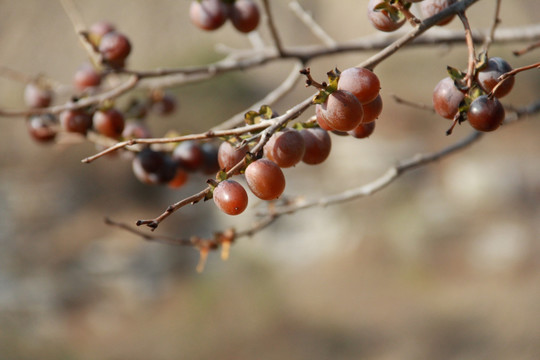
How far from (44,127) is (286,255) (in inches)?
98.8

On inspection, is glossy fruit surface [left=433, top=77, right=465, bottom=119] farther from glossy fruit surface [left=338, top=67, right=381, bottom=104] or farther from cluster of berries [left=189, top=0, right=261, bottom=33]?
cluster of berries [left=189, top=0, right=261, bottom=33]

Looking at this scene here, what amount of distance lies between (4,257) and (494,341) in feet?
8.53

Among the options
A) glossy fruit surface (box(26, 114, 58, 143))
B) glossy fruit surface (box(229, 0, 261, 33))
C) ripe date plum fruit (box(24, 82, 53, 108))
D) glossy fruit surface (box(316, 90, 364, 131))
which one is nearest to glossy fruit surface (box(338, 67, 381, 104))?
glossy fruit surface (box(316, 90, 364, 131))

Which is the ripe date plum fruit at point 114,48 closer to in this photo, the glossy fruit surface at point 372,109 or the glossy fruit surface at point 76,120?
the glossy fruit surface at point 76,120

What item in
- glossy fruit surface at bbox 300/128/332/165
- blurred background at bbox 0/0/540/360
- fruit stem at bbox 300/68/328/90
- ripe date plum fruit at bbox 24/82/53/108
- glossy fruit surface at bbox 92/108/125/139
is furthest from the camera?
blurred background at bbox 0/0/540/360

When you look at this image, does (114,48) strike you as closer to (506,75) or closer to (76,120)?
(76,120)

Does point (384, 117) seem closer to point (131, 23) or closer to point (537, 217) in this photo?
point (537, 217)

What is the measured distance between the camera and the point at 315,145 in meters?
0.53

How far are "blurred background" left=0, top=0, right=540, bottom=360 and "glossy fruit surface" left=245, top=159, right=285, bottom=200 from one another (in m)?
2.56

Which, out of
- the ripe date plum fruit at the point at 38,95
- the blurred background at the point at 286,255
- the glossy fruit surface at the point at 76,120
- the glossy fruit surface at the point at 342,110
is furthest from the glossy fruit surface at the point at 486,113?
the blurred background at the point at 286,255

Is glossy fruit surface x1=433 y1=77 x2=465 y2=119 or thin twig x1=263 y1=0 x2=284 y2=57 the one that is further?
thin twig x1=263 y1=0 x2=284 y2=57

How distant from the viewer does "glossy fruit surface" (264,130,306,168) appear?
0.48 m

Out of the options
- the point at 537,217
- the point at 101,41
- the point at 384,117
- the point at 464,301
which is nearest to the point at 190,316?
the point at 464,301

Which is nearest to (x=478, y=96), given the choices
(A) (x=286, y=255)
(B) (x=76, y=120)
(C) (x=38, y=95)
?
(B) (x=76, y=120)
